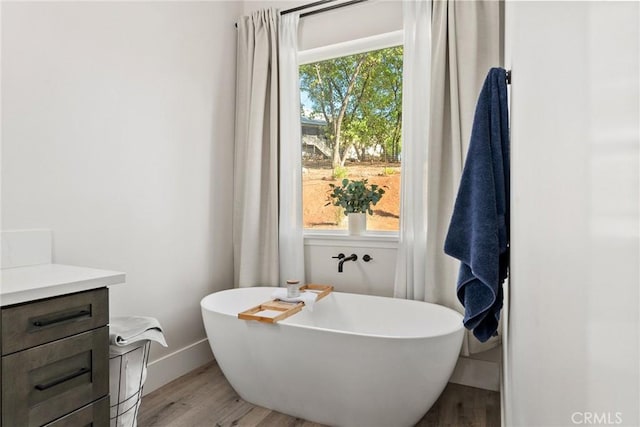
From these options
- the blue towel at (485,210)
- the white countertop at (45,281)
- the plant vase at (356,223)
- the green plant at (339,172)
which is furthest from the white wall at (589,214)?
the green plant at (339,172)

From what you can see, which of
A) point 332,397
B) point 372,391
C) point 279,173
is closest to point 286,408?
point 332,397

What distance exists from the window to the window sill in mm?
87

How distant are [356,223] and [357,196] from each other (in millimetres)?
193

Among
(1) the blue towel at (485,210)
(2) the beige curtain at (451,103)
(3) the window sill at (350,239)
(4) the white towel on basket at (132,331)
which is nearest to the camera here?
(1) the blue towel at (485,210)

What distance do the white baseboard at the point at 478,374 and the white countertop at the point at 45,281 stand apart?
2.08m

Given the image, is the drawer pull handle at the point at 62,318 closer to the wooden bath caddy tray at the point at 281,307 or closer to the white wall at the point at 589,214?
the wooden bath caddy tray at the point at 281,307

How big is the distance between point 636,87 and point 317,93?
3150mm

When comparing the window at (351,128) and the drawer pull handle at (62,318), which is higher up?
the window at (351,128)

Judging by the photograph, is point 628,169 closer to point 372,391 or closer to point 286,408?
point 372,391

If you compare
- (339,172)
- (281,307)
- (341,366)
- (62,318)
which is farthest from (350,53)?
(62,318)

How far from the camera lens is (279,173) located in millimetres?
2982

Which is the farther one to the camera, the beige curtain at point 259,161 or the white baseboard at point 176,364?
the beige curtain at point 259,161

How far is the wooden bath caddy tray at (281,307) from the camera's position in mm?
2045

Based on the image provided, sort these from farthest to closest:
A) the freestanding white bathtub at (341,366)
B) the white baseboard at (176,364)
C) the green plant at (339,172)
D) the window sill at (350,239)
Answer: the green plant at (339,172) < the window sill at (350,239) < the white baseboard at (176,364) < the freestanding white bathtub at (341,366)
